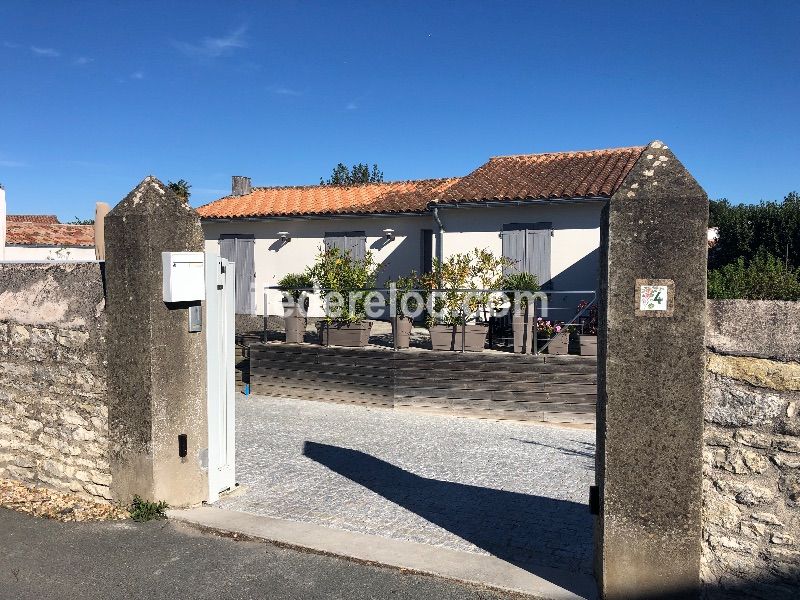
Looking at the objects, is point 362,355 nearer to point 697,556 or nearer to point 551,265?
point 551,265

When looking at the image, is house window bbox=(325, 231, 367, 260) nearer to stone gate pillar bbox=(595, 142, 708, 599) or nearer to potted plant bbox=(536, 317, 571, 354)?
potted plant bbox=(536, 317, 571, 354)

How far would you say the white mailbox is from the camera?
15.5 ft

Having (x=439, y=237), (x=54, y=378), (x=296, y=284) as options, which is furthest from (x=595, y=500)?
(x=439, y=237)

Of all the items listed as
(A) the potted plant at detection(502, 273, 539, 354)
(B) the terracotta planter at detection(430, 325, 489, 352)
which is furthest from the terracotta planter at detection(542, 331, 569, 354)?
(B) the terracotta planter at detection(430, 325, 489, 352)

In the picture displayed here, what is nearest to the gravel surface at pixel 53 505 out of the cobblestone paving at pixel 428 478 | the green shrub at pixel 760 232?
the cobblestone paving at pixel 428 478

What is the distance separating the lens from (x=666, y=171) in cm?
337

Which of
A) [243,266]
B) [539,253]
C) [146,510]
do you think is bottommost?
[146,510]

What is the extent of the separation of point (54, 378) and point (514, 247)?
9.87m

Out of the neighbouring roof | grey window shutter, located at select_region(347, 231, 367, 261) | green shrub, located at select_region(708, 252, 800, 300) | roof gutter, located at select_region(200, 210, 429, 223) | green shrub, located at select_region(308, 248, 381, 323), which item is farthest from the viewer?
grey window shutter, located at select_region(347, 231, 367, 261)

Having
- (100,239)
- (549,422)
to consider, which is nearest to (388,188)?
(549,422)

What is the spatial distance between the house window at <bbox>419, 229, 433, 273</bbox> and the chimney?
674 centimetres

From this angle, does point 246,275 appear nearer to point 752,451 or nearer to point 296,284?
point 296,284

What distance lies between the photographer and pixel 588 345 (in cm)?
845

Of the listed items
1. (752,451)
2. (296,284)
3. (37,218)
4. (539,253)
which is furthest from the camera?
(37,218)
